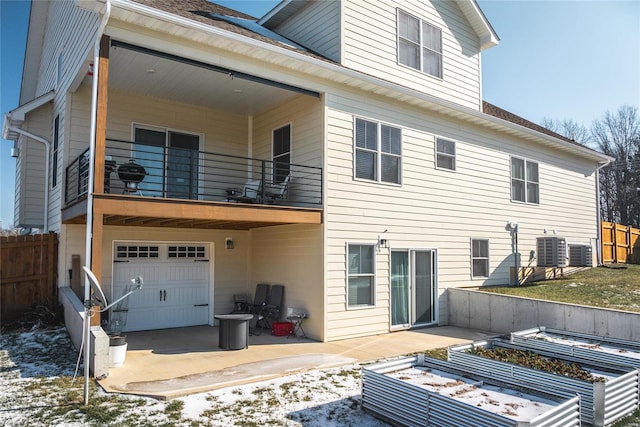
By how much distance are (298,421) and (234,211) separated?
4.37 meters

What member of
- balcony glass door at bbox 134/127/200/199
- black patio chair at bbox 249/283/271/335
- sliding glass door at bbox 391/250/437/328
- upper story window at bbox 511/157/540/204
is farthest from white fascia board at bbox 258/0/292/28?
upper story window at bbox 511/157/540/204

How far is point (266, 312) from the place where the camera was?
35.6 feet

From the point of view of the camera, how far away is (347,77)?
10000 mm

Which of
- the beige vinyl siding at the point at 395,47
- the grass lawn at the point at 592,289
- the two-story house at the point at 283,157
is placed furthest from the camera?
the beige vinyl siding at the point at 395,47

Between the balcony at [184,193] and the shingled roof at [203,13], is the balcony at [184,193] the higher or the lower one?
the lower one

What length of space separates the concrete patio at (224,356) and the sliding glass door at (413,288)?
0.39 meters

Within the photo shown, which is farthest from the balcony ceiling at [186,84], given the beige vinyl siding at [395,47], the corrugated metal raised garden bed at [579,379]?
the corrugated metal raised garden bed at [579,379]

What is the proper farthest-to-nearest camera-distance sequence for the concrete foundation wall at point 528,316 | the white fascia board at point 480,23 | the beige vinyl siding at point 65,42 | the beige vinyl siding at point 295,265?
1. the white fascia board at point 480,23
2. the beige vinyl siding at point 295,265
3. the concrete foundation wall at point 528,316
4. the beige vinyl siding at point 65,42

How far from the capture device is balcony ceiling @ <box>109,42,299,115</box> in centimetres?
893

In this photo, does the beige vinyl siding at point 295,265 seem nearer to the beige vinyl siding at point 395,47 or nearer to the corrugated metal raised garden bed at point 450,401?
the corrugated metal raised garden bed at point 450,401

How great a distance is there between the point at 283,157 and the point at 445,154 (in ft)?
14.5

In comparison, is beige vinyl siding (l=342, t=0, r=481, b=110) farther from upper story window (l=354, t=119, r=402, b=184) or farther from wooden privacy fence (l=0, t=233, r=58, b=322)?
wooden privacy fence (l=0, t=233, r=58, b=322)

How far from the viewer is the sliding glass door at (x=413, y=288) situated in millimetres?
10984

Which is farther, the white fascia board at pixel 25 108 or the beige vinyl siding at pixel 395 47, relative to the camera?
the white fascia board at pixel 25 108
